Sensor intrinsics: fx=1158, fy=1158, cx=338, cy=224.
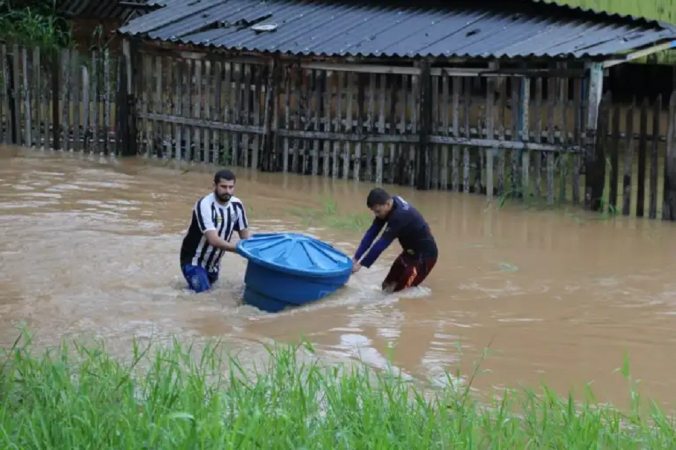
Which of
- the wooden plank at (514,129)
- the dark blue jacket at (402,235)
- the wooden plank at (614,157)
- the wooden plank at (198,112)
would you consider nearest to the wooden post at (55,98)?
the wooden plank at (198,112)

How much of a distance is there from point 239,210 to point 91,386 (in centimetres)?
337

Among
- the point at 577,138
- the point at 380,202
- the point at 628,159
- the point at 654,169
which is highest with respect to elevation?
the point at 577,138

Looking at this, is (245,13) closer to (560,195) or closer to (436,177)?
(436,177)

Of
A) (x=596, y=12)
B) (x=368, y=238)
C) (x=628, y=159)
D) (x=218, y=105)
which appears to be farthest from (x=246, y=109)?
(x=368, y=238)

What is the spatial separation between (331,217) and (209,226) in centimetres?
417

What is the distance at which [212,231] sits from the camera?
8.88 metres

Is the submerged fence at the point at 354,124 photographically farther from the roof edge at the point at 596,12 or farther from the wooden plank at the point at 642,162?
the roof edge at the point at 596,12

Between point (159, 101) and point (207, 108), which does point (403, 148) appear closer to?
point (207, 108)

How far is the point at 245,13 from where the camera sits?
17.9 metres

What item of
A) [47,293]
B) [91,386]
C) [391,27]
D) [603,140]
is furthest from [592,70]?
[91,386]

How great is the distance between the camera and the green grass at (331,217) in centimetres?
1247

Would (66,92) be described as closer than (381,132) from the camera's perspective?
No

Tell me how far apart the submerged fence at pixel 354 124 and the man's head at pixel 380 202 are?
458 centimetres

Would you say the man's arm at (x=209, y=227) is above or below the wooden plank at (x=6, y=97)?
below
